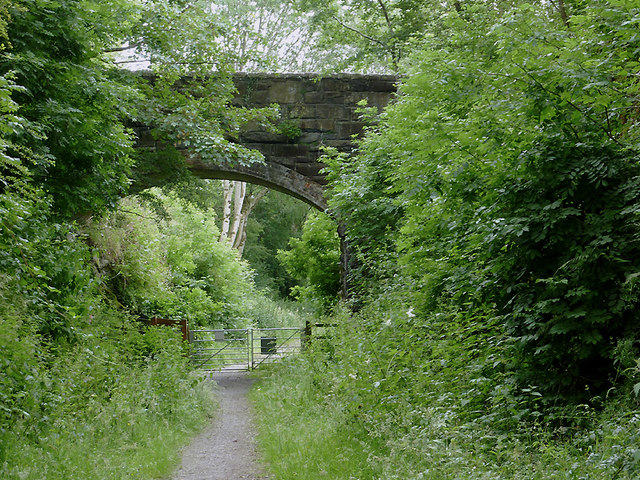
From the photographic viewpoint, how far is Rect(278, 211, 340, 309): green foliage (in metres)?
16.1

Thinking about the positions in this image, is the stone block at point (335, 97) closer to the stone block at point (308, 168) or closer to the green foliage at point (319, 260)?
the stone block at point (308, 168)

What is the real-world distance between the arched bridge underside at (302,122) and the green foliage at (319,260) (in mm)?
3258

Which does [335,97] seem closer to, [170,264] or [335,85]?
[335,85]

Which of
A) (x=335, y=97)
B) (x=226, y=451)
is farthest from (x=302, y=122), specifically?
(x=226, y=451)

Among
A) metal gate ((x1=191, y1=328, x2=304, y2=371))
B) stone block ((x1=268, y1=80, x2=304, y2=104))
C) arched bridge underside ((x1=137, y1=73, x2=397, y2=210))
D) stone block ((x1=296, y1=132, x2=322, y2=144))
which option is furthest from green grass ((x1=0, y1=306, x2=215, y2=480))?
metal gate ((x1=191, y1=328, x2=304, y2=371))

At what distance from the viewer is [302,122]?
41.4ft

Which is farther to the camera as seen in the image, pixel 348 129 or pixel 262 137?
pixel 348 129

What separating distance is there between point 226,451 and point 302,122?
7.40 meters

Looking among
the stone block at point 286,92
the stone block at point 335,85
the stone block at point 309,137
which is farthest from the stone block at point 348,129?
the stone block at point 286,92

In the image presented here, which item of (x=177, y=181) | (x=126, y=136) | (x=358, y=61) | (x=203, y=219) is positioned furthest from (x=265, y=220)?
(x=126, y=136)

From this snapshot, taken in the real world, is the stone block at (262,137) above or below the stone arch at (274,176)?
above

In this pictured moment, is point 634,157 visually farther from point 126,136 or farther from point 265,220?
point 265,220

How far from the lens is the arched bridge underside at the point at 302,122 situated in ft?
41.0

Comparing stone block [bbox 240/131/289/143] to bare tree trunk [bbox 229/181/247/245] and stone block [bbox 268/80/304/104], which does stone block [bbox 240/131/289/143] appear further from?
bare tree trunk [bbox 229/181/247/245]
